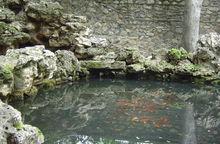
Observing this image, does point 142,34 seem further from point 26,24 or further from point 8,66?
point 8,66

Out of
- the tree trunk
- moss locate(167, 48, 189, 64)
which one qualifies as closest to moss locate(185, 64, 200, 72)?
moss locate(167, 48, 189, 64)

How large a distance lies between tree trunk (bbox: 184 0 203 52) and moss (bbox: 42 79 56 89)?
661 centimetres

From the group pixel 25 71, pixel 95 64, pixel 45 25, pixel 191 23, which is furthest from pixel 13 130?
pixel 191 23

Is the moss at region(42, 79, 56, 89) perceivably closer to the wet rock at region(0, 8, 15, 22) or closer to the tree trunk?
the wet rock at region(0, 8, 15, 22)

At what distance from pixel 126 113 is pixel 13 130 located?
3.36 meters

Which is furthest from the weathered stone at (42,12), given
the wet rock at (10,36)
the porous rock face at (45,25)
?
the wet rock at (10,36)

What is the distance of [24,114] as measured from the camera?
703cm

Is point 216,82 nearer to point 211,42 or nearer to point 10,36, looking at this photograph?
point 211,42

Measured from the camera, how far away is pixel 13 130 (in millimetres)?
4574

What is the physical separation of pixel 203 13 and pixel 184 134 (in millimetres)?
10527

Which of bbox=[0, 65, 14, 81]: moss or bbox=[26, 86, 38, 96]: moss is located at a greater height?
bbox=[0, 65, 14, 81]: moss

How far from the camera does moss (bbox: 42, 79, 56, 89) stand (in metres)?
8.96

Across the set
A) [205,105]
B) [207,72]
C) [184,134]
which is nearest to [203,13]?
[207,72]

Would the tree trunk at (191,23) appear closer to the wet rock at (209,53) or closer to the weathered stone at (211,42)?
the weathered stone at (211,42)
